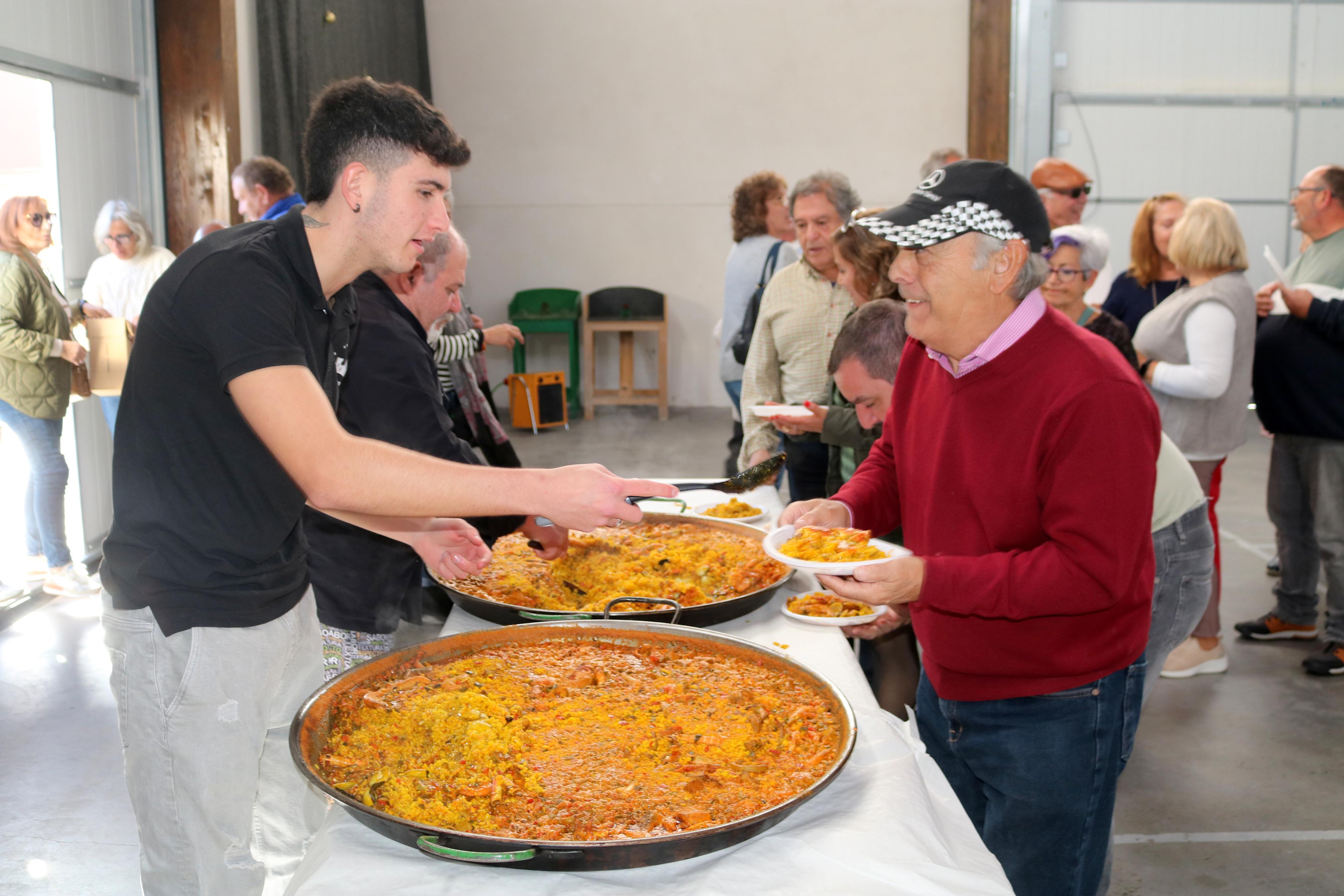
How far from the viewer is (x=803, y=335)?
11.7 feet

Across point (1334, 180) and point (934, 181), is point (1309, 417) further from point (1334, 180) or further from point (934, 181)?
point (934, 181)

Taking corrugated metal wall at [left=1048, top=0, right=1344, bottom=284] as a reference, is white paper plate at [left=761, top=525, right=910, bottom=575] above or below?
below

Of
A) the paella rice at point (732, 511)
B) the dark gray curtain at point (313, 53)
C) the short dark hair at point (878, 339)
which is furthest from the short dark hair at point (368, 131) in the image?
the dark gray curtain at point (313, 53)

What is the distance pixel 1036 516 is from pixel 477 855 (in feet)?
3.08

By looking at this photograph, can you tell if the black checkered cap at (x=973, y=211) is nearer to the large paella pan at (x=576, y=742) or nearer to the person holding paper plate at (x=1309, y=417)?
the large paella pan at (x=576, y=742)

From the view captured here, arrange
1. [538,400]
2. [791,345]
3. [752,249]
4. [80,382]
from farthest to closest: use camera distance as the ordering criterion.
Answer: [538,400], [752,249], [80,382], [791,345]

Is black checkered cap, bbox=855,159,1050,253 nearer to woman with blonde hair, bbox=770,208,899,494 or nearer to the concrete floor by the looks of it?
woman with blonde hair, bbox=770,208,899,494

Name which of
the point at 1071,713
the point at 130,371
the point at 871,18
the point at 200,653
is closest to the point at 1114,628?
the point at 1071,713

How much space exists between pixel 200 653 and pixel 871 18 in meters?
9.00

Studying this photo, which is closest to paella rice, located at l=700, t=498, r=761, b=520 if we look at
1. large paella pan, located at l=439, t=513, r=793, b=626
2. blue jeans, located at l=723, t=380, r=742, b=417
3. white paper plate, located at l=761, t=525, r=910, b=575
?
large paella pan, located at l=439, t=513, r=793, b=626

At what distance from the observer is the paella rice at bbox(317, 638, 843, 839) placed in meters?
1.22

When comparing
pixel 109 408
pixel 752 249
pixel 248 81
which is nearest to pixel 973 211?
pixel 752 249

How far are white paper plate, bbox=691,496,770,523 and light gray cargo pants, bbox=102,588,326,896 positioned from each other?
121cm

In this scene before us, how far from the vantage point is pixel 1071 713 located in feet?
5.18
